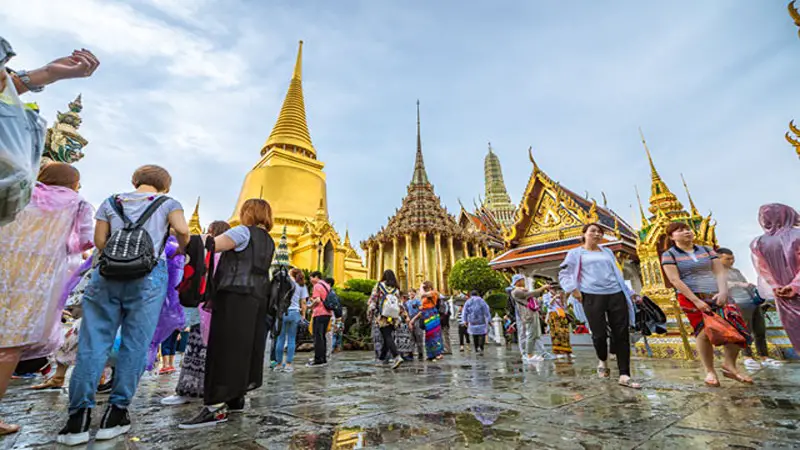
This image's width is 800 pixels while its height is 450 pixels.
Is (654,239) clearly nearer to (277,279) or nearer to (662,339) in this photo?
(662,339)

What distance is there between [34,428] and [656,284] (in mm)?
9970

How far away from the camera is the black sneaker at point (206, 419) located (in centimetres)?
209

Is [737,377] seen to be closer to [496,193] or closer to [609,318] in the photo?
[609,318]

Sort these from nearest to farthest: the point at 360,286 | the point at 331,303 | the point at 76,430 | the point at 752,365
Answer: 1. the point at 76,430
2. the point at 752,365
3. the point at 331,303
4. the point at 360,286

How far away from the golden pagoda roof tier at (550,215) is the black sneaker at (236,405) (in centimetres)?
1135

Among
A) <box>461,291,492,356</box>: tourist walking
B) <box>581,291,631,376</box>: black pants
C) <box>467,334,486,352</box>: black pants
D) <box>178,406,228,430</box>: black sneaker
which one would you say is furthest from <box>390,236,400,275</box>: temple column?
<box>178,406,228,430</box>: black sneaker

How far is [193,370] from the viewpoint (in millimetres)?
3252

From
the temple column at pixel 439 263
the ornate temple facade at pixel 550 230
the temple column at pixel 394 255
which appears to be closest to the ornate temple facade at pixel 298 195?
the temple column at pixel 394 255

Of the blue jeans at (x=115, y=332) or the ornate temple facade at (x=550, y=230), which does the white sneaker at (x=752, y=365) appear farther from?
the blue jeans at (x=115, y=332)

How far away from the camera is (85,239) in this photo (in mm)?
2363

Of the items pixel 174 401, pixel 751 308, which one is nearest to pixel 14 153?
pixel 174 401

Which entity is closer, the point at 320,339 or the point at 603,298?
the point at 603,298

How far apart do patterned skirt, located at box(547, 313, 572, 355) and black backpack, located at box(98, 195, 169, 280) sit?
6512 millimetres

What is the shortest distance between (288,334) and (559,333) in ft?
15.7
